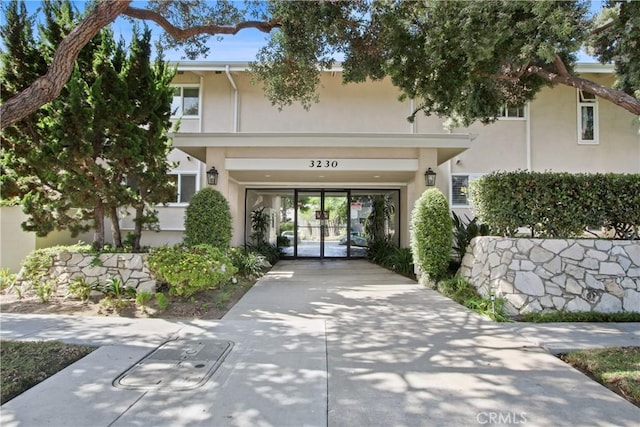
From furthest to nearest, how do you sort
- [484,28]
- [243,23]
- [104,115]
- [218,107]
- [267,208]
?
1. [267,208]
2. [218,107]
3. [243,23]
4. [104,115]
5. [484,28]

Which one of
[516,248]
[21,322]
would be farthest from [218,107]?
[516,248]

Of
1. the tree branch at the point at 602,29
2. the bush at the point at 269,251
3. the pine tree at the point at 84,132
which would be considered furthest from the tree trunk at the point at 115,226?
the tree branch at the point at 602,29

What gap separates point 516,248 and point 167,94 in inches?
290

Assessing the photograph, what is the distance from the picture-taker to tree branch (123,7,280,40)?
6.70 metres

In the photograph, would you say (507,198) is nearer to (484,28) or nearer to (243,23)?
(484,28)

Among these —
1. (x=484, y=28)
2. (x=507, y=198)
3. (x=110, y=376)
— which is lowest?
(x=110, y=376)

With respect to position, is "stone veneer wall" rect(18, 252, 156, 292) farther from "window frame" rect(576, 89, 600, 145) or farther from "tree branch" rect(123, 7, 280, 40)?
"window frame" rect(576, 89, 600, 145)

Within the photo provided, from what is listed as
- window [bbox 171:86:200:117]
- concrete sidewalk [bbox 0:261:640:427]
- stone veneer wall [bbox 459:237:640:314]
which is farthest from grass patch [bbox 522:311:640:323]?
window [bbox 171:86:200:117]

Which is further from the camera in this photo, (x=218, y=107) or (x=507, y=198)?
(x=218, y=107)

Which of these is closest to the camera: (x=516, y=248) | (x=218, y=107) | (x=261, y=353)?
(x=261, y=353)

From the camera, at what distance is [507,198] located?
6.50 meters

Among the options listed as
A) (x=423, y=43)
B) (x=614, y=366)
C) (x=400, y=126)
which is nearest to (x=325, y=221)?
(x=400, y=126)

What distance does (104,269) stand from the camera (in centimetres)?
709

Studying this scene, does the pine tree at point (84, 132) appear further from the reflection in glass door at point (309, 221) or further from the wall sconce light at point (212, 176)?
the reflection in glass door at point (309, 221)
